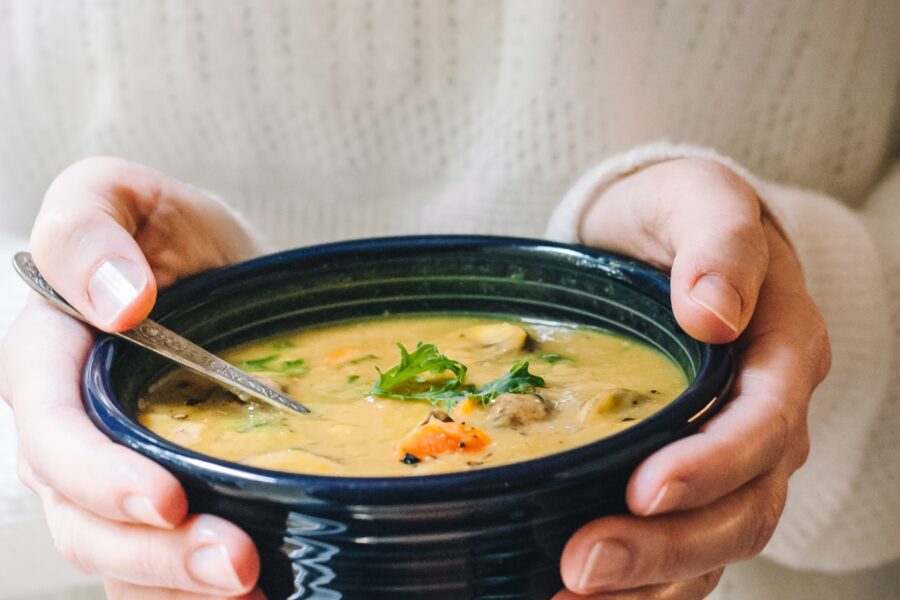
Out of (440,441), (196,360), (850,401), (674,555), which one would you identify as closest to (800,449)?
(674,555)

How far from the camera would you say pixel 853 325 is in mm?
1479

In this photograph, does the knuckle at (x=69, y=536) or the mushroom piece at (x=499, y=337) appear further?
the mushroom piece at (x=499, y=337)

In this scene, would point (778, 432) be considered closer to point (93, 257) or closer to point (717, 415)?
point (717, 415)

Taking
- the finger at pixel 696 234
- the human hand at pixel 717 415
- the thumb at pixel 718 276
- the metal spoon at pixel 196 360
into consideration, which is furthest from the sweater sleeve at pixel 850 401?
the metal spoon at pixel 196 360

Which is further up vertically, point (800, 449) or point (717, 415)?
point (717, 415)

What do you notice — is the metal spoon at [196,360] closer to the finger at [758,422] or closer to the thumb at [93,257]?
the thumb at [93,257]

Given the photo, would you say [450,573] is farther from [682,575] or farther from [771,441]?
[771,441]

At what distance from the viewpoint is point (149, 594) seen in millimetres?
861

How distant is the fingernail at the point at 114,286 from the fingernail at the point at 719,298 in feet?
1.73

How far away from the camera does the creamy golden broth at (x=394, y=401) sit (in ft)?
2.80

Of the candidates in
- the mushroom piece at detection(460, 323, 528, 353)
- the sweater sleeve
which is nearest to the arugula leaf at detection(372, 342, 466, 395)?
the mushroom piece at detection(460, 323, 528, 353)

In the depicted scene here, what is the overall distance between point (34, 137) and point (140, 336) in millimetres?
940

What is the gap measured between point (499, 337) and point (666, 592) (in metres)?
0.37

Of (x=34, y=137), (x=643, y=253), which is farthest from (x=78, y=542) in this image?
(x=34, y=137)
